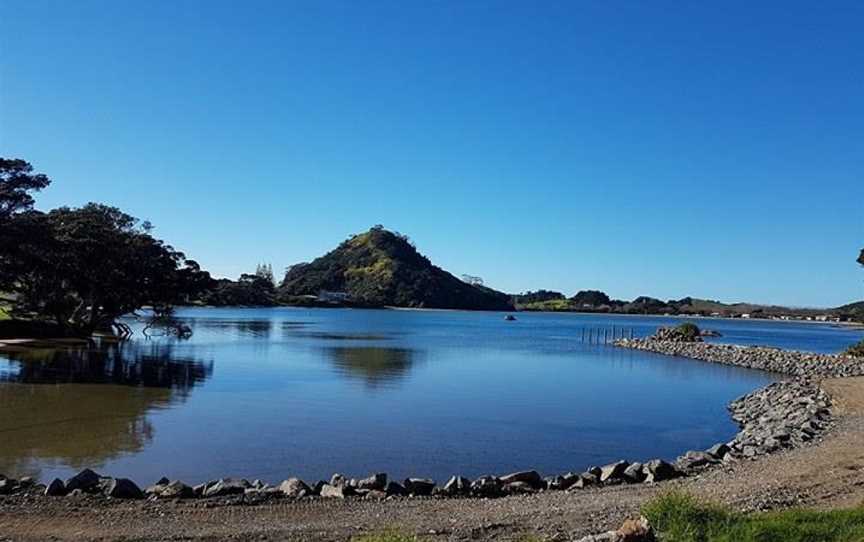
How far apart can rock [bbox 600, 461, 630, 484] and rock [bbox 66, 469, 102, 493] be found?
8.17 meters

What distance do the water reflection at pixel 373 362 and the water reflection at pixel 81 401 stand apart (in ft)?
22.9

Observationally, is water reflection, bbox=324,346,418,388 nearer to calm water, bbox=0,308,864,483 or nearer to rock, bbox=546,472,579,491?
calm water, bbox=0,308,864,483

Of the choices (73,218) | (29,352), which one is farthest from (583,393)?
(73,218)

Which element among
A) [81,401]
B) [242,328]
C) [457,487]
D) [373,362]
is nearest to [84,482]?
[457,487]

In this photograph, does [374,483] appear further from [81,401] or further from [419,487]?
[81,401]

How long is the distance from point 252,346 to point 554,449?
131 feet

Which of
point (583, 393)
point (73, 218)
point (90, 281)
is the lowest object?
point (583, 393)

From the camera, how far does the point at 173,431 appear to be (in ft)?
60.5

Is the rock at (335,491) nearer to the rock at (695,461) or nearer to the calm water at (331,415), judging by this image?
the calm water at (331,415)

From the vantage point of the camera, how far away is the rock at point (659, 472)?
12.8 metres

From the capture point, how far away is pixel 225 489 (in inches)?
440

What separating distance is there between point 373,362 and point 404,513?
3292cm

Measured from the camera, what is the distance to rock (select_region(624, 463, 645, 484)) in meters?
12.8

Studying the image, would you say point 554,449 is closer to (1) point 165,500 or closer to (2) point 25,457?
(1) point 165,500
